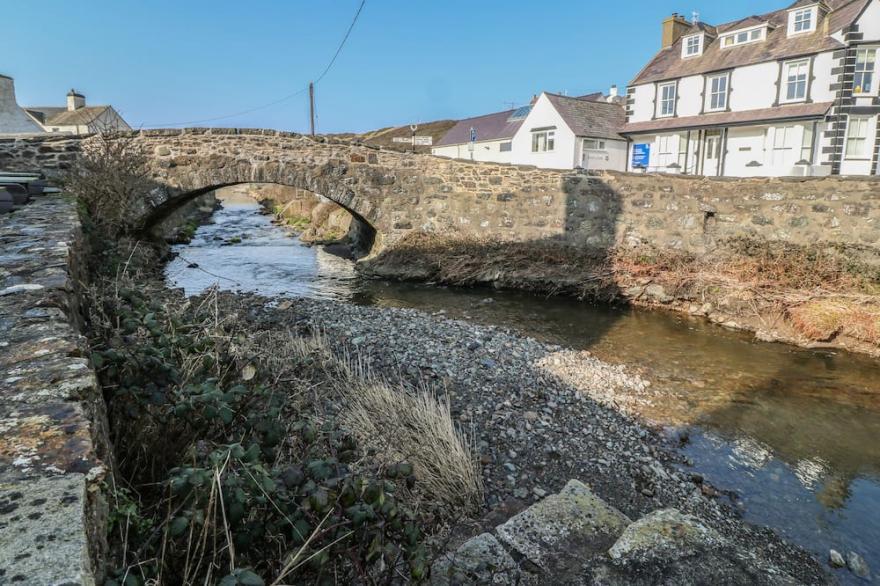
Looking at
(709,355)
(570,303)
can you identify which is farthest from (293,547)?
(570,303)

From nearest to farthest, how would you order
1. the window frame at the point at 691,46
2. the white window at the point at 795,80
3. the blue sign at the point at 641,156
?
1. the white window at the point at 795,80
2. the window frame at the point at 691,46
3. the blue sign at the point at 641,156

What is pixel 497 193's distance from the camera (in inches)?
512

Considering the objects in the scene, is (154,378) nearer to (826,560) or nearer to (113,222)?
(826,560)

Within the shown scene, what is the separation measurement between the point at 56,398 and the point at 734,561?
2543mm

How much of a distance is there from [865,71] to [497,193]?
16871 millimetres

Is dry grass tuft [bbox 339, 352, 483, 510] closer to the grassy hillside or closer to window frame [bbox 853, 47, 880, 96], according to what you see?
window frame [bbox 853, 47, 880, 96]

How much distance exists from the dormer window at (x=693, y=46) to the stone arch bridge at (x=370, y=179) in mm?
18344

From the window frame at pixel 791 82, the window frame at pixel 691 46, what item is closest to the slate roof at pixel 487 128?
the window frame at pixel 691 46

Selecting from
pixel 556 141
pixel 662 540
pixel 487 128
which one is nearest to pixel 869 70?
pixel 556 141

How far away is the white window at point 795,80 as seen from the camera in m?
21.7

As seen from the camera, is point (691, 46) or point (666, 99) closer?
point (691, 46)

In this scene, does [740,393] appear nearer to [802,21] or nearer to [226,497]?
[226,497]

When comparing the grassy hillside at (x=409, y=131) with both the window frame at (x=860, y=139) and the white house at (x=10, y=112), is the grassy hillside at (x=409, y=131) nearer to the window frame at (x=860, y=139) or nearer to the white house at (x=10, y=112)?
the white house at (x=10, y=112)

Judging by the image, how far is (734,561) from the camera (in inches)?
91.0
